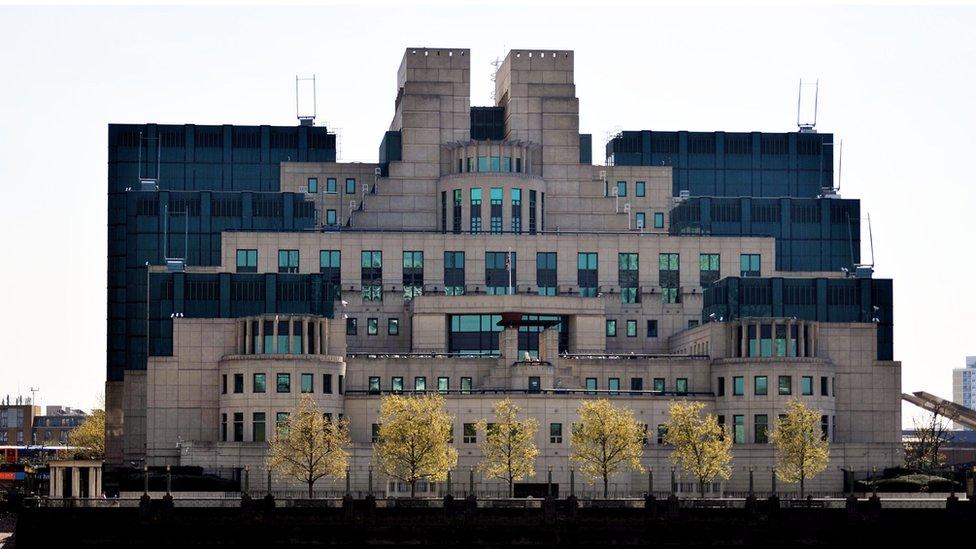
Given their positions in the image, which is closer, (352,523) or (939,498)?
(352,523)

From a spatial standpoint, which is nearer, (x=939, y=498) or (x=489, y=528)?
(x=489, y=528)

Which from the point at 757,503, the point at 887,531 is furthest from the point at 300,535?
the point at 887,531

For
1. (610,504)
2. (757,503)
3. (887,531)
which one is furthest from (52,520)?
(887,531)

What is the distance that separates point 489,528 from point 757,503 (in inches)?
919

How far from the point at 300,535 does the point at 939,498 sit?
59.1 meters

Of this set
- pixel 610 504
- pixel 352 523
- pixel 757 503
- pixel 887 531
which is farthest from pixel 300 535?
pixel 887 531

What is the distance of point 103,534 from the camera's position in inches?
7003

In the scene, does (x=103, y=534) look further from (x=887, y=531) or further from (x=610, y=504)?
(x=887, y=531)

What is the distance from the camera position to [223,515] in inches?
7032

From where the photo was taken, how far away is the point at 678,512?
181m

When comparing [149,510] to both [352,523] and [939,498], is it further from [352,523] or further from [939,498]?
[939,498]

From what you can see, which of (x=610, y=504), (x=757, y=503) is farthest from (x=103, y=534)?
(x=757, y=503)

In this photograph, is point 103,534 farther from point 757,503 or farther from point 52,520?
point 757,503

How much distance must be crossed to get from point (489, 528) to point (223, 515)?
73.6ft
